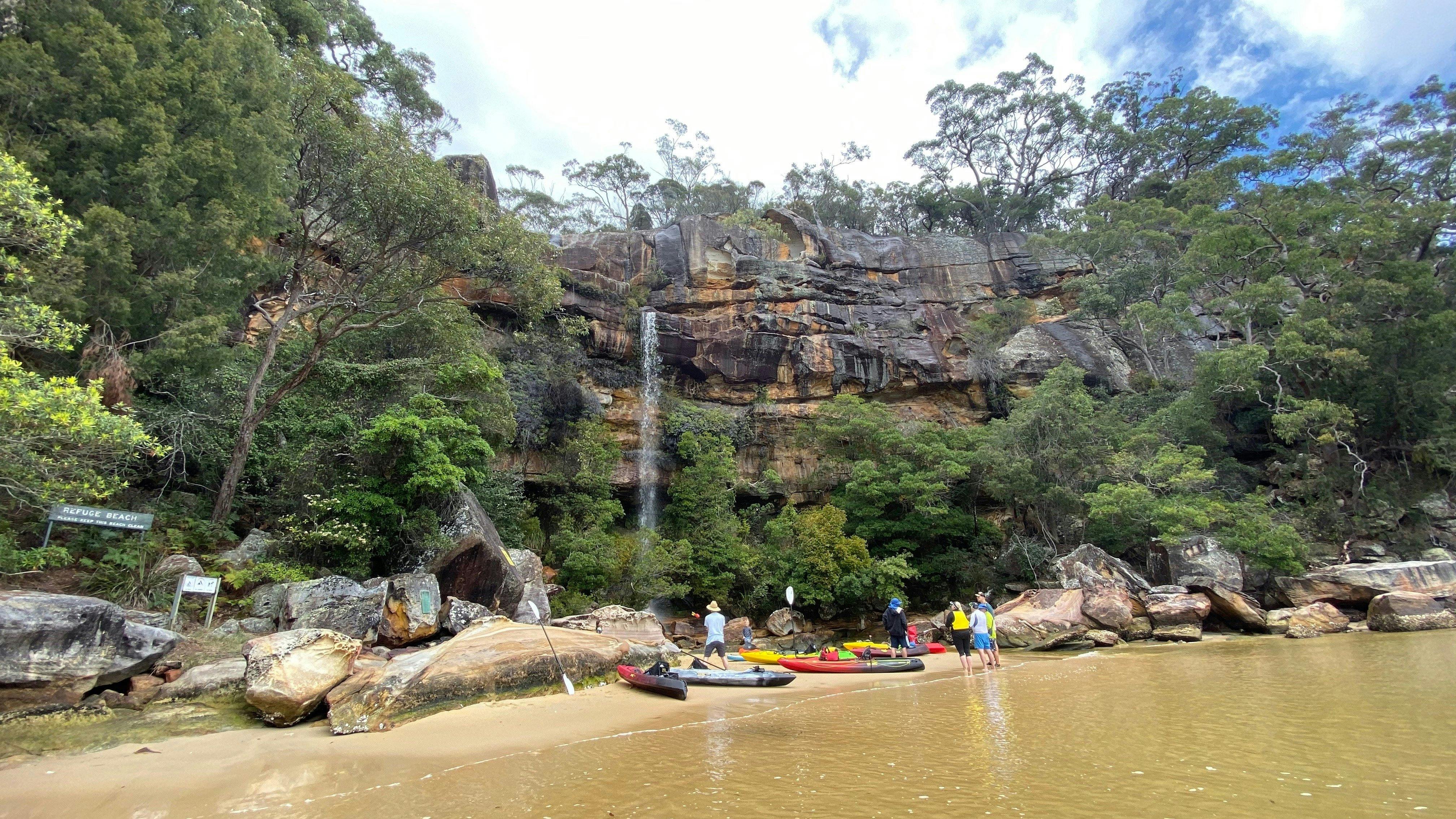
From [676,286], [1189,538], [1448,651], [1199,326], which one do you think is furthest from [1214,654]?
[676,286]

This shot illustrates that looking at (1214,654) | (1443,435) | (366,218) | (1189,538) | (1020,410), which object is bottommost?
(1214,654)

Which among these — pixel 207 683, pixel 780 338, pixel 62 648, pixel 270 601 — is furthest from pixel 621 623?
pixel 780 338

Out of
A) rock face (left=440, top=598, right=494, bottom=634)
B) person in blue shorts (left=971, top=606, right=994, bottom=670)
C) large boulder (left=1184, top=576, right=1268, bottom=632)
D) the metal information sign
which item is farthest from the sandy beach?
large boulder (left=1184, top=576, right=1268, bottom=632)

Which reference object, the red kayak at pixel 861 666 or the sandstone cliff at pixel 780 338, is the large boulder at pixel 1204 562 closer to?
the red kayak at pixel 861 666

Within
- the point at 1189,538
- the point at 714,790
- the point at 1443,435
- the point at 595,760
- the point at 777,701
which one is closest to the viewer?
the point at 714,790

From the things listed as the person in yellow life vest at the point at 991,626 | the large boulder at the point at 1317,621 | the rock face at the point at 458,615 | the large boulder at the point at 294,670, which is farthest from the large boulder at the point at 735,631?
the large boulder at the point at 1317,621

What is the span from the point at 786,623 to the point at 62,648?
15.1m

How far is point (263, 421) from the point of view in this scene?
13867 millimetres

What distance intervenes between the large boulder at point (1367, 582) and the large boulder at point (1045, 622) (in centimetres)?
526

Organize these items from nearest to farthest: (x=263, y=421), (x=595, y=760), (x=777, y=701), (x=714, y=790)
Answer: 1. (x=714, y=790)
2. (x=595, y=760)
3. (x=777, y=701)
4. (x=263, y=421)

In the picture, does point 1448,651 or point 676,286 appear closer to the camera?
point 1448,651

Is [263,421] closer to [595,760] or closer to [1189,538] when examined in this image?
[595,760]

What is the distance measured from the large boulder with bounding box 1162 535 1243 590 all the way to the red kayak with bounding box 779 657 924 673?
914cm

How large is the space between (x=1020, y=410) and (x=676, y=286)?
14474 millimetres
